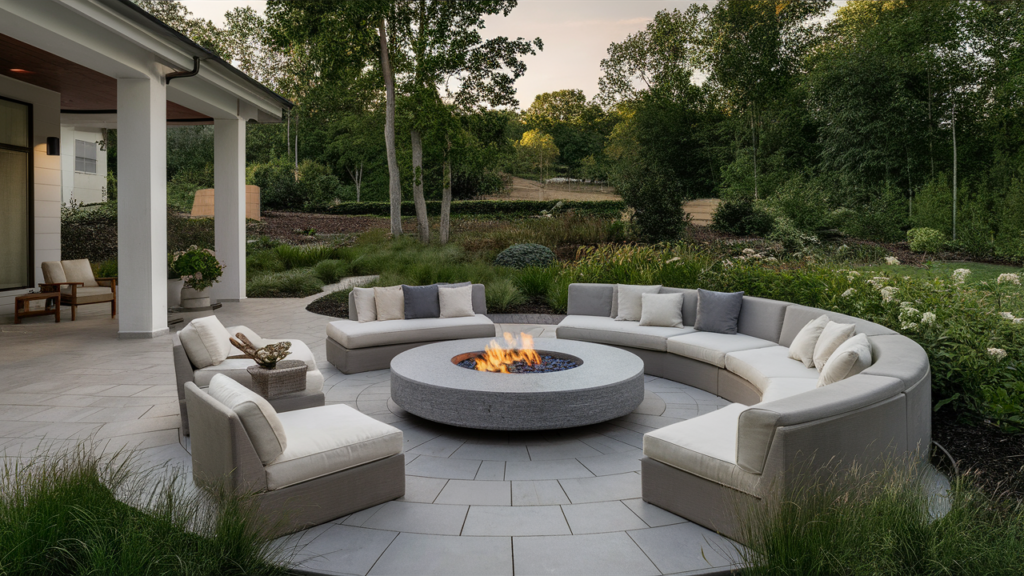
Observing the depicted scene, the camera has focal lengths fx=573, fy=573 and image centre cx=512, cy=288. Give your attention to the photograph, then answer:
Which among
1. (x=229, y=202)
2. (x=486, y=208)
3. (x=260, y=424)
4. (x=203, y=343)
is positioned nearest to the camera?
(x=260, y=424)

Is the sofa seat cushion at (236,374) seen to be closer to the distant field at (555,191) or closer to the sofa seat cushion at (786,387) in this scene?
the sofa seat cushion at (786,387)

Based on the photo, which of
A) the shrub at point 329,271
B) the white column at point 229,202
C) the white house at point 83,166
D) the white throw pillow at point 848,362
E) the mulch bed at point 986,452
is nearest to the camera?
the mulch bed at point 986,452

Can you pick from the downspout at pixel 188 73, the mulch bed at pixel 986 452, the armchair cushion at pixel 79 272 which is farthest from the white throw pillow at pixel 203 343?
the armchair cushion at pixel 79 272

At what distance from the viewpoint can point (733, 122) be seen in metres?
27.0

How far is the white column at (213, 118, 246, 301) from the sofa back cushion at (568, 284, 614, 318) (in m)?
7.15

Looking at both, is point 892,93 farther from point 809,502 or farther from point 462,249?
point 809,502

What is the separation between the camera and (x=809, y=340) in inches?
186

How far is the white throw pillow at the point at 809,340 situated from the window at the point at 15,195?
11.8 metres

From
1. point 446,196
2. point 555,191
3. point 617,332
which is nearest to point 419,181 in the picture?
point 446,196

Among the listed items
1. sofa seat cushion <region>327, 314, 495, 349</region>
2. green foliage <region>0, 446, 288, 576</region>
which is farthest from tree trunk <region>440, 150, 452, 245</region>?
green foliage <region>0, 446, 288, 576</region>

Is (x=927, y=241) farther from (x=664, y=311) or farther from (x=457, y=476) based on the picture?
(x=457, y=476)

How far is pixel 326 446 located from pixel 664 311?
442cm

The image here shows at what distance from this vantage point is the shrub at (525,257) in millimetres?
11758

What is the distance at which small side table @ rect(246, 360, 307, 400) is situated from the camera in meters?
4.02
